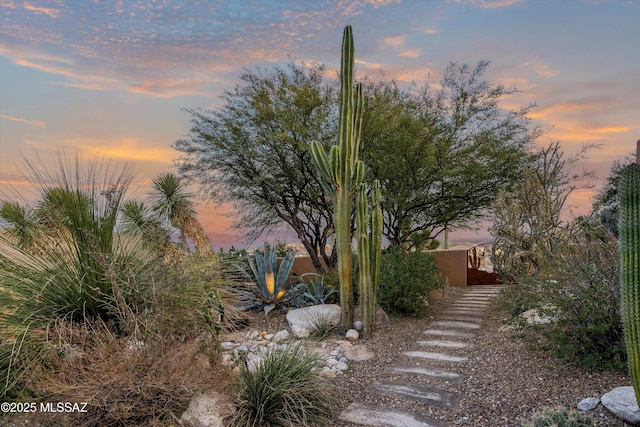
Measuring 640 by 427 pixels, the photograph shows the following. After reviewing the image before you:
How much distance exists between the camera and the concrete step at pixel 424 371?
4.48m

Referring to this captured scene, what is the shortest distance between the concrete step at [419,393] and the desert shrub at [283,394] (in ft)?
2.40

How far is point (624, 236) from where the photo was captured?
9.43 feet

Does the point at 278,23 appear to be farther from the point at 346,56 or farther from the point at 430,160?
the point at 430,160

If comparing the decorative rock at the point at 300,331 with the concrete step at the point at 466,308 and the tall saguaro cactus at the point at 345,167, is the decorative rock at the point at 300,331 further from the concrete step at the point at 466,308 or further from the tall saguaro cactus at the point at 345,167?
the concrete step at the point at 466,308

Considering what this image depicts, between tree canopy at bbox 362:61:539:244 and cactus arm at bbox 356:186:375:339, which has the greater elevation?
tree canopy at bbox 362:61:539:244

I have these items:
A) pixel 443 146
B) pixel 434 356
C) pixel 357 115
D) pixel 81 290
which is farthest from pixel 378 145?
pixel 81 290

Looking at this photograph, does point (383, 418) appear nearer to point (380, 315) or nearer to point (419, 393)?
point (419, 393)

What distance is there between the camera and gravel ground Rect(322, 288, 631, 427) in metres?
3.56

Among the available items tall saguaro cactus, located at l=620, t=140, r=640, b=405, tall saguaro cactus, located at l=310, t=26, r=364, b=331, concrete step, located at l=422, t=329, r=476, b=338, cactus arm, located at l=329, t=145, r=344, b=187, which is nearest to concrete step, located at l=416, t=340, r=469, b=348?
concrete step, located at l=422, t=329, r=476, b=338

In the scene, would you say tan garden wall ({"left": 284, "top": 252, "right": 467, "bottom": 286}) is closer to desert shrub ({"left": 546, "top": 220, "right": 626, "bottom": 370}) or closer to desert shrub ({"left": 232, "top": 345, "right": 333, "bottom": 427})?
desert shrub ({"left": 546, "top": 220, "right": 626, "bottom": 370})

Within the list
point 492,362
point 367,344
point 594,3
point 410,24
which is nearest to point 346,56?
point 410,24

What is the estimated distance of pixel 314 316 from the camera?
6336mm

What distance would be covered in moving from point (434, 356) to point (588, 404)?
192 cm

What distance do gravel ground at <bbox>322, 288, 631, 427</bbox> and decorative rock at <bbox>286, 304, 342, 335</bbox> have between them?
898 millimetres
